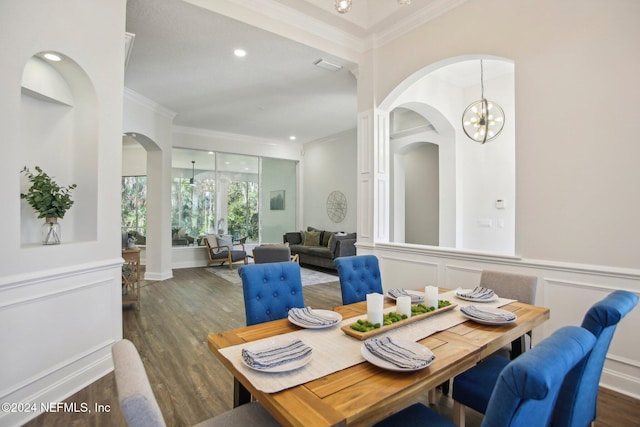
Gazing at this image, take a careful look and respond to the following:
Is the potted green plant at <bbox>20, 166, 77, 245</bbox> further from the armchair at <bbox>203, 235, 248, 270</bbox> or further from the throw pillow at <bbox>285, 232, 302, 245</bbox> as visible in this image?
the throw pillow at <bbox>285, 232, 302, 245</bbox>

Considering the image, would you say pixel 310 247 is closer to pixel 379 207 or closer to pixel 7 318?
pixel 379 207

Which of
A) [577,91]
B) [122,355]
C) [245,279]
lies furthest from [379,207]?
[122,355]

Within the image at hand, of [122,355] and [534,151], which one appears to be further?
[534,151]

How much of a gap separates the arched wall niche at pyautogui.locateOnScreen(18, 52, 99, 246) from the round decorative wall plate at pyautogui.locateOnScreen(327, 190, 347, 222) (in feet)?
19.3

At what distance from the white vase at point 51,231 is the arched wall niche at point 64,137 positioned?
16cm

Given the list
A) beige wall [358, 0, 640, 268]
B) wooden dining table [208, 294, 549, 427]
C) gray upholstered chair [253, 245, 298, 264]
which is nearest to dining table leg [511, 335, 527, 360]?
wooden dining table [208, 294, 549, 427]

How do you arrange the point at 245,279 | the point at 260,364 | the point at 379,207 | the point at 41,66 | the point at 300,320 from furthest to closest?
the point at 379,207 < the point at 41,66 < the point at 245,279 < the point at 300,320 < the point at 260,364

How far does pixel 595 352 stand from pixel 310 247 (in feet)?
21.5

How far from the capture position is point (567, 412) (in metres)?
1.17

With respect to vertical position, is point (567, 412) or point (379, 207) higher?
point (379, 207)

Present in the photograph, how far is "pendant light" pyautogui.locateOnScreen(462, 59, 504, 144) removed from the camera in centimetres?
427

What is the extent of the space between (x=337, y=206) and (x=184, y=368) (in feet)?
19.4

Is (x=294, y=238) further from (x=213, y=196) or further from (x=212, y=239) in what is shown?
(x=213, y=196)

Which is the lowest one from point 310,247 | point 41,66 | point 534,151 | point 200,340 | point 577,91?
point 200,340
